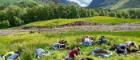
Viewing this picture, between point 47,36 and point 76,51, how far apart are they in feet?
98.8

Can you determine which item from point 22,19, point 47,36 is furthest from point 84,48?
point 22,19

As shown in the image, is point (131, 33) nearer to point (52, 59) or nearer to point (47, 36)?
point (47, 36)

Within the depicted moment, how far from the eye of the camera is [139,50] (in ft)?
141

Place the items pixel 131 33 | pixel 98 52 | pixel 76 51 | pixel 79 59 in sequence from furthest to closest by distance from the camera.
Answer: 1. pixel 131 33
2. pixel 98 52
3. pixel 76 51
4. pixel 79 59

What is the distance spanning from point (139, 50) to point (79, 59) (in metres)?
10.2

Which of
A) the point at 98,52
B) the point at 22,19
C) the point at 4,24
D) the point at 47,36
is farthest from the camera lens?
the point at 22,19

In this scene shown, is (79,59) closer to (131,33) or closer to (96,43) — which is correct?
(96,43)

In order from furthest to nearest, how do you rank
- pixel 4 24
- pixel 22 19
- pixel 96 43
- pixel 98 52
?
pixel 22 19 → pixel 4 24 → pixel 96 43 → pixel 98 52

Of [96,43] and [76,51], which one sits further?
[96,43]

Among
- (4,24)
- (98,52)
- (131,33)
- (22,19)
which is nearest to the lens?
(98,52)

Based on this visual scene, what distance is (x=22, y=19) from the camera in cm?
19562

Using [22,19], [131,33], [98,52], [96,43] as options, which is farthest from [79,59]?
[22,19]

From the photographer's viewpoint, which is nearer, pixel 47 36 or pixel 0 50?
pixel 0 50

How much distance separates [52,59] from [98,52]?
7627 millimetres
